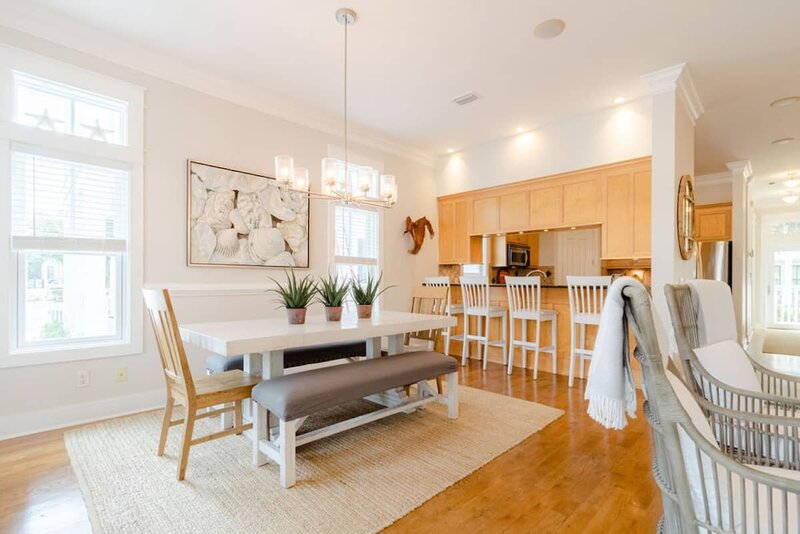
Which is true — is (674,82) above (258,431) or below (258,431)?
above

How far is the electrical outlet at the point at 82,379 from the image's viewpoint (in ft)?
9.08

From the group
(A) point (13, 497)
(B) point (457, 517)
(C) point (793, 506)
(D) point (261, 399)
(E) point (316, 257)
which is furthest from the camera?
(E) point (316, 257)

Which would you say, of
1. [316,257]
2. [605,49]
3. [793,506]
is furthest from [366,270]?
[793,506]

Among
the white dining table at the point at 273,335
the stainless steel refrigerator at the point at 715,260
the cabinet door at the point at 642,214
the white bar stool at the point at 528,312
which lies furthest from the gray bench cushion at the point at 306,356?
the stainless steel refrigerator at the point at 715,260

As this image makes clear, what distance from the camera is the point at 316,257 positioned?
14.1 ft

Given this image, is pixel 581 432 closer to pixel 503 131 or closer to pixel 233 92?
pixel 503 131

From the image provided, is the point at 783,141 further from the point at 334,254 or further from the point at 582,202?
the point at 334,254

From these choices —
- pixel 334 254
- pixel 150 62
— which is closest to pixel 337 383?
pixel 334 254

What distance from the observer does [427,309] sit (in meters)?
3.94

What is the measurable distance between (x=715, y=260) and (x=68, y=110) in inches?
317

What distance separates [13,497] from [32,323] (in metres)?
1.31

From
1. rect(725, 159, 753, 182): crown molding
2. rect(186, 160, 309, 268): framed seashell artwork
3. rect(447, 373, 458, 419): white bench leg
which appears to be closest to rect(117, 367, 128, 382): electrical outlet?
rect(186, 160, 309, 268): framed seashell artwork

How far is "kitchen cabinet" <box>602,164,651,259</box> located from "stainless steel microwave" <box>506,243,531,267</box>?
1.38m

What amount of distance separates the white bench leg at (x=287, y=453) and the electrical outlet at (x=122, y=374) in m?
1.88
